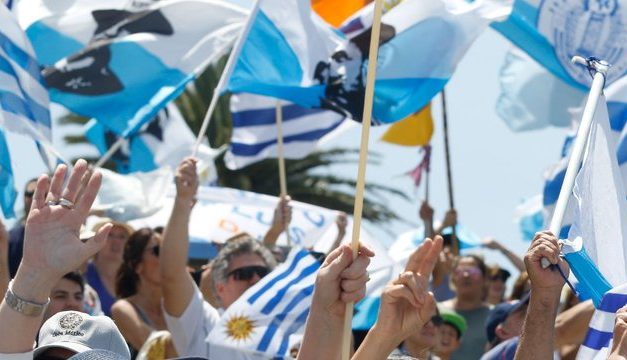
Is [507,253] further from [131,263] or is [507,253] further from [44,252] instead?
[44,252]

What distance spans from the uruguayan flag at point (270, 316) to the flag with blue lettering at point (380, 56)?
60.3 inches

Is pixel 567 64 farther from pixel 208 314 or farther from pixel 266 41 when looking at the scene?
pixel 208 314

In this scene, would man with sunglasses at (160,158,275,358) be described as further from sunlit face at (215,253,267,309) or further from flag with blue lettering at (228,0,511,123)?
flag with blue lettering at (228,0,511,123)

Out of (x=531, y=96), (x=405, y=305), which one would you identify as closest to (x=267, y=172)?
(x=531, y=96)

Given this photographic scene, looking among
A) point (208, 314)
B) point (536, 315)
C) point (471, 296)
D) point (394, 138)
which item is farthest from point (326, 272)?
point (394, 138)

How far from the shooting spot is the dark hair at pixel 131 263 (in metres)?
Result: 7.57

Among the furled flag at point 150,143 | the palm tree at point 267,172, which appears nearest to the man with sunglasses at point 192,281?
the furled flag at point 150,143

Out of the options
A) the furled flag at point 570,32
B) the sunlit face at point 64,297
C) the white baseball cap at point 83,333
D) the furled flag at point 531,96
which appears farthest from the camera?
the furled flag at point 531,96

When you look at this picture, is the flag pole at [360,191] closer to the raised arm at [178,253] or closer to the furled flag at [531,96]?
the raised arm at [178,253]

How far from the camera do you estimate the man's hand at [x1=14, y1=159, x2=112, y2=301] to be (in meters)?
4.34

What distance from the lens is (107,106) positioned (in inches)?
364

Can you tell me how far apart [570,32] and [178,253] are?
327 cm

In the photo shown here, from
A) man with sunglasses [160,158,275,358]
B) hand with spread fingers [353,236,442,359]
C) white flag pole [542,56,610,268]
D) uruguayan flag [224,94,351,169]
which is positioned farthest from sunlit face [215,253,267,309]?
uruguayan flag [224,94,351,169]

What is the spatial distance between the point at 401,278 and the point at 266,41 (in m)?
4.36
